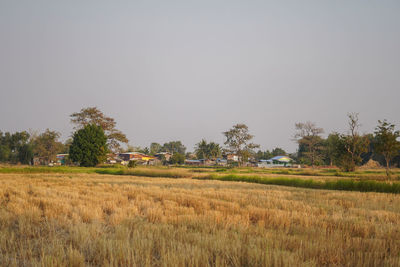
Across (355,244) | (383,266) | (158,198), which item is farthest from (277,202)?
(383,266)

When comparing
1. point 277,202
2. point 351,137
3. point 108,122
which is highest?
point 108,122

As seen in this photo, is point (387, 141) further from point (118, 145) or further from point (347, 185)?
point (118, 145)

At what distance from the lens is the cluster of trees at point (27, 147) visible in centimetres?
7419

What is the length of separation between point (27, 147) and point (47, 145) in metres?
8.53

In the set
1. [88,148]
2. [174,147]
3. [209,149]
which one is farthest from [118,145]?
[174,147]

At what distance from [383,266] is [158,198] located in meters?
9.32

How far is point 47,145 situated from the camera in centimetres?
8250

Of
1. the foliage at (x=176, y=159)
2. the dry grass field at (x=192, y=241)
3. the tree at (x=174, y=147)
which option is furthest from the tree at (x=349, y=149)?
the tree at (x=174, y=147)

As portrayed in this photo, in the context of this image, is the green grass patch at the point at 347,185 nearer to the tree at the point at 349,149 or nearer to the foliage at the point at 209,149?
the tree at the point at 349,149

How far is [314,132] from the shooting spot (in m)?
87.8

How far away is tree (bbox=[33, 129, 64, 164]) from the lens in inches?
3153

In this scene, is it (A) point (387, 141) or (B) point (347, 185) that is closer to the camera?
(B) point (347, 185)

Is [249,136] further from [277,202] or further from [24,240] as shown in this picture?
[24,240]

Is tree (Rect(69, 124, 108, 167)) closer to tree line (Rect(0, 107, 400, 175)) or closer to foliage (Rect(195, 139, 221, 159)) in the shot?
tree line (Rect(0, 107, 400, 175))
